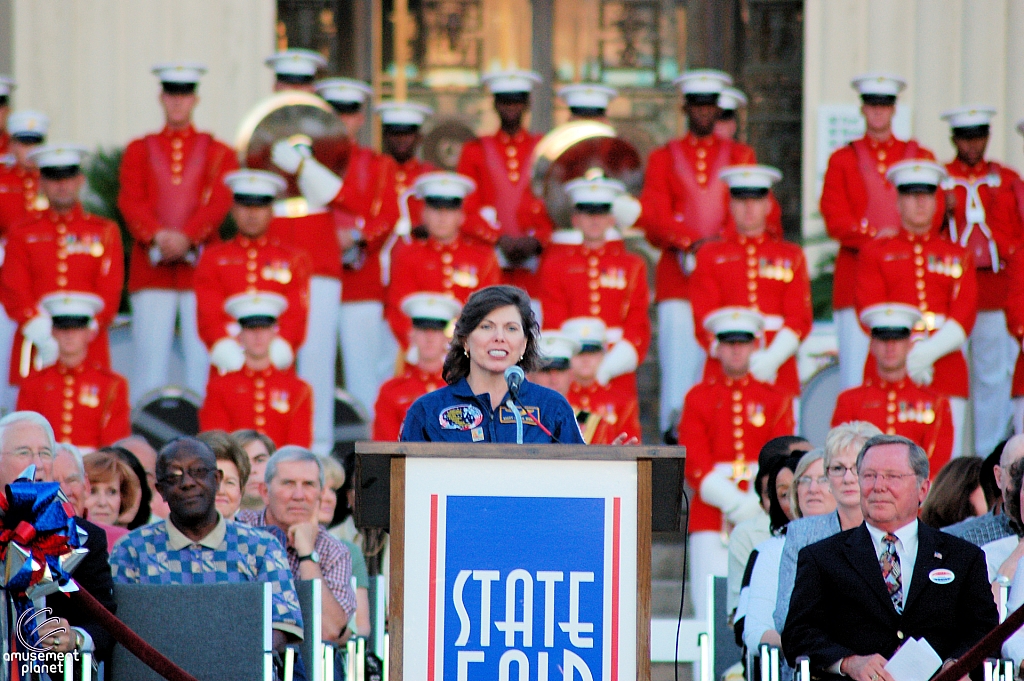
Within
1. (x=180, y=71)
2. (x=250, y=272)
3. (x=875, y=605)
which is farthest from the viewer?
(x=180, y=71)

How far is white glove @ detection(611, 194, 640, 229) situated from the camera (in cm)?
877

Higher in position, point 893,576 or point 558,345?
point 558,345

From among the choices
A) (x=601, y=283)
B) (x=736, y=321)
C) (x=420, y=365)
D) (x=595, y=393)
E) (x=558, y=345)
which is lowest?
(x=595, y=393)

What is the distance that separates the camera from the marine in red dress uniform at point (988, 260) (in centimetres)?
870

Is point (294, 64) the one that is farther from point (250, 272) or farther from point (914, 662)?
point (914, 662)

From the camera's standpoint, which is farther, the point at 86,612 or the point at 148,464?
the point at 148,464

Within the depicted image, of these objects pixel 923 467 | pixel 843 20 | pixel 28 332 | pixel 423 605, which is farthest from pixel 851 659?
pixel 843 20

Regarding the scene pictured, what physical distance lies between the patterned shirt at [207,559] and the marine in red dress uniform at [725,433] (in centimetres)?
281

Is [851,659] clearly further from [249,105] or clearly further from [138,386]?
[249,105]

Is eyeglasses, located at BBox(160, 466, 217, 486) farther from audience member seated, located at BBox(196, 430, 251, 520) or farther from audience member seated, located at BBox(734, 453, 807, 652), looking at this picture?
audience member seated, located at BBox(734, 453, 807, 652)

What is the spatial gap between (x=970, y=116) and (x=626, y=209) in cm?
176

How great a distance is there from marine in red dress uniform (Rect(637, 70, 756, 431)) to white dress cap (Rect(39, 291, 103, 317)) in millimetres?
2603

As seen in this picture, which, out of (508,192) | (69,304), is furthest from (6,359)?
(508,192)

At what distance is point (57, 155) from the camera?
28.2ft
